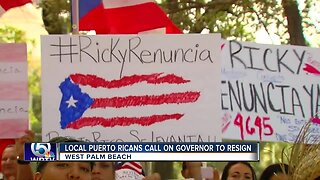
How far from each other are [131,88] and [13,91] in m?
1.15

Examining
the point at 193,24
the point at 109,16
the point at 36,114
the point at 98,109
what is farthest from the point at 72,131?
the point at 36,114

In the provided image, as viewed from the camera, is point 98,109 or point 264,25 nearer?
point 98,109

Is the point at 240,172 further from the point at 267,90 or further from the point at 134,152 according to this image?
the point at 134,152

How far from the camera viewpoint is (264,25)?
28.6 feet

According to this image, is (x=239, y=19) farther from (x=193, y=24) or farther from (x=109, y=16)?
(x=109, y=16)

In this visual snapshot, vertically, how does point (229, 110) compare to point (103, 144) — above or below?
above

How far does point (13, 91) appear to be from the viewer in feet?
20.3

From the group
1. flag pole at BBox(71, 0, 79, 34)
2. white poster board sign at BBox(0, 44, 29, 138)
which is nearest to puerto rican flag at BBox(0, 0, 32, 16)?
white poster board sign at BBox(0, 44, 29, 138)

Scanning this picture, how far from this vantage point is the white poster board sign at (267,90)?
254 inches

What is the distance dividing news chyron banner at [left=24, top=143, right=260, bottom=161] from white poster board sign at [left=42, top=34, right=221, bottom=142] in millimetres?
1922

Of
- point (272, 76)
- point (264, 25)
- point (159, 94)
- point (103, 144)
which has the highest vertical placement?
point (264, 25)

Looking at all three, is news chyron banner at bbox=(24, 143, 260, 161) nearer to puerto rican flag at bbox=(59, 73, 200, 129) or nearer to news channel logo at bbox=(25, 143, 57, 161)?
news channel logo at bbox=(25, 143, 57, 161)

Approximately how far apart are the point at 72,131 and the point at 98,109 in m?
0.20

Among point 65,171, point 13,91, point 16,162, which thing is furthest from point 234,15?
point 65,171
